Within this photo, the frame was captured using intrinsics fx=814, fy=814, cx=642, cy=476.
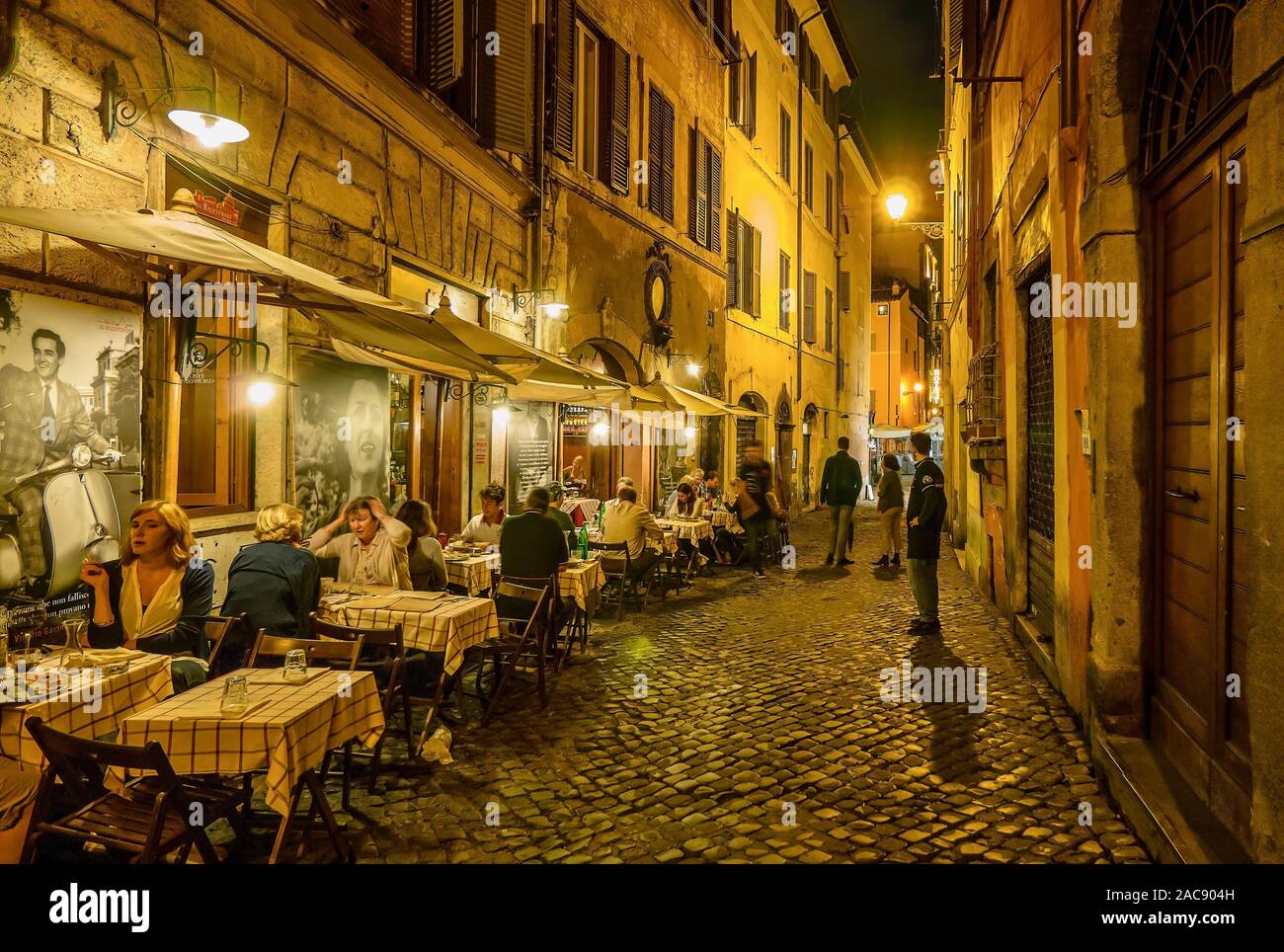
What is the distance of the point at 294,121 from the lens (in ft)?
21.7

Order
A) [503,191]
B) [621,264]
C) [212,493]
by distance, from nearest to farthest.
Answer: [212,493], [503,191], [621,264]

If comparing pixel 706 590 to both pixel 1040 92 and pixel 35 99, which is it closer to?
pixel 1040 92

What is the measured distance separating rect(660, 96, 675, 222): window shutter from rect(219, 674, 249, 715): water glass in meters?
13.0

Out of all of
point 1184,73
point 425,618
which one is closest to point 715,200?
point 1184,73

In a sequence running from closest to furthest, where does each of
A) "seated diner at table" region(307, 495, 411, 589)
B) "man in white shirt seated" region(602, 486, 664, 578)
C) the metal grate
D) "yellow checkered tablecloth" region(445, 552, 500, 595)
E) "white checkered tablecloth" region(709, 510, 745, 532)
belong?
"seated diner at table" region(307, 495, 411, 589) → the metal grate → "yellow checkered tablecloth" region(445, 552, 500, 595) → "man in white shirt seated" region(602, 486, 664, 578) → "white checkered tablecloth" region(709, 510, 745, 532)

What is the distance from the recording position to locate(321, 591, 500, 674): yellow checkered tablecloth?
5.02 meters

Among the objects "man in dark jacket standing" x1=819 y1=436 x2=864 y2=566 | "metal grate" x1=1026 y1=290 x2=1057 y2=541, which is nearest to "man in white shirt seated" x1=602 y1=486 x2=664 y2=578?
"metal grate" x1=1026 y1=290 x2=1057 y2=541

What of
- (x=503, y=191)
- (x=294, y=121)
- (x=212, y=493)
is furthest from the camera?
(x=503, y=191)

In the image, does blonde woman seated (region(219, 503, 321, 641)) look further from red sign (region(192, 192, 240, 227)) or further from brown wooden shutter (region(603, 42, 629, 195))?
brown wooden shutter (region(603, 42, 629, 195))

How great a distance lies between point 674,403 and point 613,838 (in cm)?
752

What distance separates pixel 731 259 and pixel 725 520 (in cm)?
782

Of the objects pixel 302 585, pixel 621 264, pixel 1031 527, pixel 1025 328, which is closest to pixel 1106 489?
pixel 1031 527

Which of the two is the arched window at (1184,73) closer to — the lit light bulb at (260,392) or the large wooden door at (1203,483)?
the large wooden door at (1203,483)

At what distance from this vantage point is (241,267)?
3986 mm
